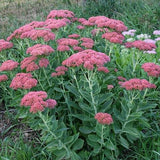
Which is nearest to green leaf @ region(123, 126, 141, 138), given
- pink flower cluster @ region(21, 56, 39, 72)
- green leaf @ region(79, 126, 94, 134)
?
green leaf @ region(79, 126, 94, 134)

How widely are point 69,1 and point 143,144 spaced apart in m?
6.59

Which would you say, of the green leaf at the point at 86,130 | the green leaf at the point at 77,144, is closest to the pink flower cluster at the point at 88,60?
the green leaf at the point at 86,130

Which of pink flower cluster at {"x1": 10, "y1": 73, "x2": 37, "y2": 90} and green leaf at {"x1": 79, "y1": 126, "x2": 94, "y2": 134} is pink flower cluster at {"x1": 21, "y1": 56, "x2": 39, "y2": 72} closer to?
pink flower cluster at {"x1": 10, "y1": 73, "x2": 37, "y2": 90}

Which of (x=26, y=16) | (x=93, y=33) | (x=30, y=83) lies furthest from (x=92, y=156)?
(x=26, y=16)

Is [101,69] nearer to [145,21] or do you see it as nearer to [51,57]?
[51,57]

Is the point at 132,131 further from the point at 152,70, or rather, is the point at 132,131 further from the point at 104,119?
the point at 152,70

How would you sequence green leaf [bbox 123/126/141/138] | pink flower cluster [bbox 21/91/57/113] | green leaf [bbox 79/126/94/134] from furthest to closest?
green leaf [bbox 79/126/94/134]
green leaf [bbox 123/126/141/138]
pink flower cluster [bbox 21/91/57/113]

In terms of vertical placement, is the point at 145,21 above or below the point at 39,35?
below

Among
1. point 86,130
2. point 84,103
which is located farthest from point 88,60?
point 86,130

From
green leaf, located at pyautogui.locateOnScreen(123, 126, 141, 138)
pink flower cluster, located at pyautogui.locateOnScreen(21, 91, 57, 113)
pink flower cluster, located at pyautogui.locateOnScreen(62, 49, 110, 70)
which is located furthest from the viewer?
green leaf, located at pyautogui.locateOnScreen(123, 126, 141, 138)

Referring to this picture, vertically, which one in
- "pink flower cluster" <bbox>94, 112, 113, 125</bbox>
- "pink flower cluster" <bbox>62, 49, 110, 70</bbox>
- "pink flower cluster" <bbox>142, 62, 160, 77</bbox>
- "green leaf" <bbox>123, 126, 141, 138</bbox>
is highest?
"pink flower cluster" <bbox>62, 49, 110, 70</bbox>

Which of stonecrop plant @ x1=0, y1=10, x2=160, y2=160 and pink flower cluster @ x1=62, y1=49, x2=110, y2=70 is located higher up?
pink flower cluster @ x1=62, y1=49, x2=110, y2=70

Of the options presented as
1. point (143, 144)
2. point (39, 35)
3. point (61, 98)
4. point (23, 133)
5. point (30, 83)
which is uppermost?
point (39, 35)

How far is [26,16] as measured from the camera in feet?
25.7
